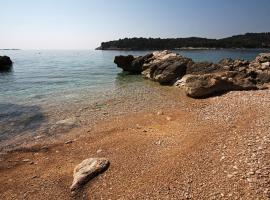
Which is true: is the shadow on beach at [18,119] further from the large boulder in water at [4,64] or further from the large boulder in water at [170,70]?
the large boulder in water at [4,64]

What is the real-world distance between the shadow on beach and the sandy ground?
305 cm

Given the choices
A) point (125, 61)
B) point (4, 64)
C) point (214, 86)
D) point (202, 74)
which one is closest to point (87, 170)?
point (214, 86)

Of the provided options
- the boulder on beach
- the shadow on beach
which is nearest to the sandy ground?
the shadow on beach

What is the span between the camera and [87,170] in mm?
10492

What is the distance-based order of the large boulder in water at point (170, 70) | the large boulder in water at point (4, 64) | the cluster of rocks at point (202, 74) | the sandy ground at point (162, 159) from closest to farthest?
the sandy ground at point (162, 159) < the cluster of rocks at point (202, 74) < the large boulder in water at point (170, 70) < the large boulder in water at point (4, 64)

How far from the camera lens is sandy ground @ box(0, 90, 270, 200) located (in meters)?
8.95

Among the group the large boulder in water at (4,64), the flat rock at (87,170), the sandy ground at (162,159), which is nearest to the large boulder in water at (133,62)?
the sandy ground at (162,159)

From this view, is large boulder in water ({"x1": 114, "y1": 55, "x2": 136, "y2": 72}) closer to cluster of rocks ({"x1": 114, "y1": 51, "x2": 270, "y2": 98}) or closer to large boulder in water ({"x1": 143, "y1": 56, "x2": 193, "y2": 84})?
cluster of rocks ({"x1": 114, "y1": 51, "x2": 270, "y2": 98})

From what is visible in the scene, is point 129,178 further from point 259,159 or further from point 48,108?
point 48,108

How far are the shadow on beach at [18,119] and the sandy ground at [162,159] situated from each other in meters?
3.05

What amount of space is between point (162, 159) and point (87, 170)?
2.93 metres

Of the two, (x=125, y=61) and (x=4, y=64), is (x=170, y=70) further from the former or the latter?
(x=4, y=64)

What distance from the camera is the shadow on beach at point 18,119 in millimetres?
16406

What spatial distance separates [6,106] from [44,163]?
13.2 m
